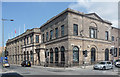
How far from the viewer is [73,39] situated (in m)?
27.1

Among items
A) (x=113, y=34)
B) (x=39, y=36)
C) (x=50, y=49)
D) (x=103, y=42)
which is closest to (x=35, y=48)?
(x=39, y=36)

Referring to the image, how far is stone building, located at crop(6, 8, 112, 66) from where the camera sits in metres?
27.0

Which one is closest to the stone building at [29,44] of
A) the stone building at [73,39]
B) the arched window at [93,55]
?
the stone building at [73,39]

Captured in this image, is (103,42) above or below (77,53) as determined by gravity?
above

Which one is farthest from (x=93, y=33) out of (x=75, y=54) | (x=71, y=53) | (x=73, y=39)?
(x=71, y=53)

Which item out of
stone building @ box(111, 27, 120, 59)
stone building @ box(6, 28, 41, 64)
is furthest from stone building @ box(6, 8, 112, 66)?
stone building @ box(111, 27, 120, 59)

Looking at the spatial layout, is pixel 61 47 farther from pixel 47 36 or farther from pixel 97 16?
pixel 97 16

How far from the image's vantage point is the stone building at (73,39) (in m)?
27.0

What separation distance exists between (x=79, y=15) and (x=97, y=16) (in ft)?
22.2

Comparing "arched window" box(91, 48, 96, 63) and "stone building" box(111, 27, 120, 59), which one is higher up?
"stone building" box(111, 27, 120, 59)

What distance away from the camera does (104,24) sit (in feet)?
114

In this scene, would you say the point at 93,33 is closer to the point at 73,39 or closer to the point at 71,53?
the point at 73,39

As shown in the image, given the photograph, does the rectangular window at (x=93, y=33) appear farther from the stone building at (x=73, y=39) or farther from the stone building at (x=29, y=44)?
the stone building at (x=29, y=44)

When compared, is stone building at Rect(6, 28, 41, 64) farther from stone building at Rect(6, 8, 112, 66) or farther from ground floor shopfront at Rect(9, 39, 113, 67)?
ground floor shopfront at Rect(9, 39, 113, 67)
